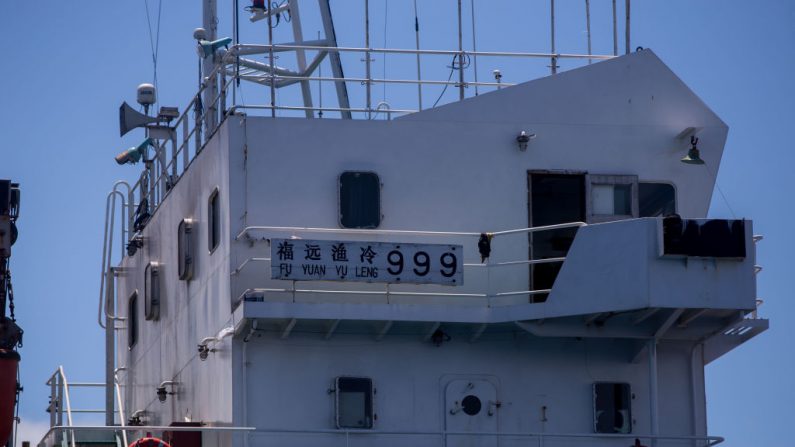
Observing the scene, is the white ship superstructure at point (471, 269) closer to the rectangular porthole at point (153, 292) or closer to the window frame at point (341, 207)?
the window frame at point (341, 207)

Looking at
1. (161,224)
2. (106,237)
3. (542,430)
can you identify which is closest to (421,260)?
(542,430)

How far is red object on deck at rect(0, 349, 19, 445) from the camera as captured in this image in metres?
30.2

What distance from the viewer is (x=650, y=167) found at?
88.0ft

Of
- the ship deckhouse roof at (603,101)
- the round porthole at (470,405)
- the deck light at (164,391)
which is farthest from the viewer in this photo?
the deck light at (164,391)

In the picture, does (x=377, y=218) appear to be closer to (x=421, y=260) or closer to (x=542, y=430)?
(x=421, y=260)

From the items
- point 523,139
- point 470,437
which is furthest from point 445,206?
point 470,437

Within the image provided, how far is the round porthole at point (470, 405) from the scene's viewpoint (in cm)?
2534

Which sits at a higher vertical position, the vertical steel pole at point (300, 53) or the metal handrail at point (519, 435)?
the vertical steel pole at point (300, 53)

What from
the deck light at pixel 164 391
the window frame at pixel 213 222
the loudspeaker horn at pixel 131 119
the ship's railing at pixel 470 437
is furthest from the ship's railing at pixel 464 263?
the loudspeaker horn at pixel 131 119

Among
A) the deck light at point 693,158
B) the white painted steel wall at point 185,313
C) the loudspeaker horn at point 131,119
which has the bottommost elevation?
the white painted steel wall at point 185,313

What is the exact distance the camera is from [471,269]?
25.9 metres

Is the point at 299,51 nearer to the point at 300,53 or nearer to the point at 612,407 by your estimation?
the point at 300,53

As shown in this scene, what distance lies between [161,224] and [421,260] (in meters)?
8.11

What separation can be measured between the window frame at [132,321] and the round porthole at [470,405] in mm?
10274
